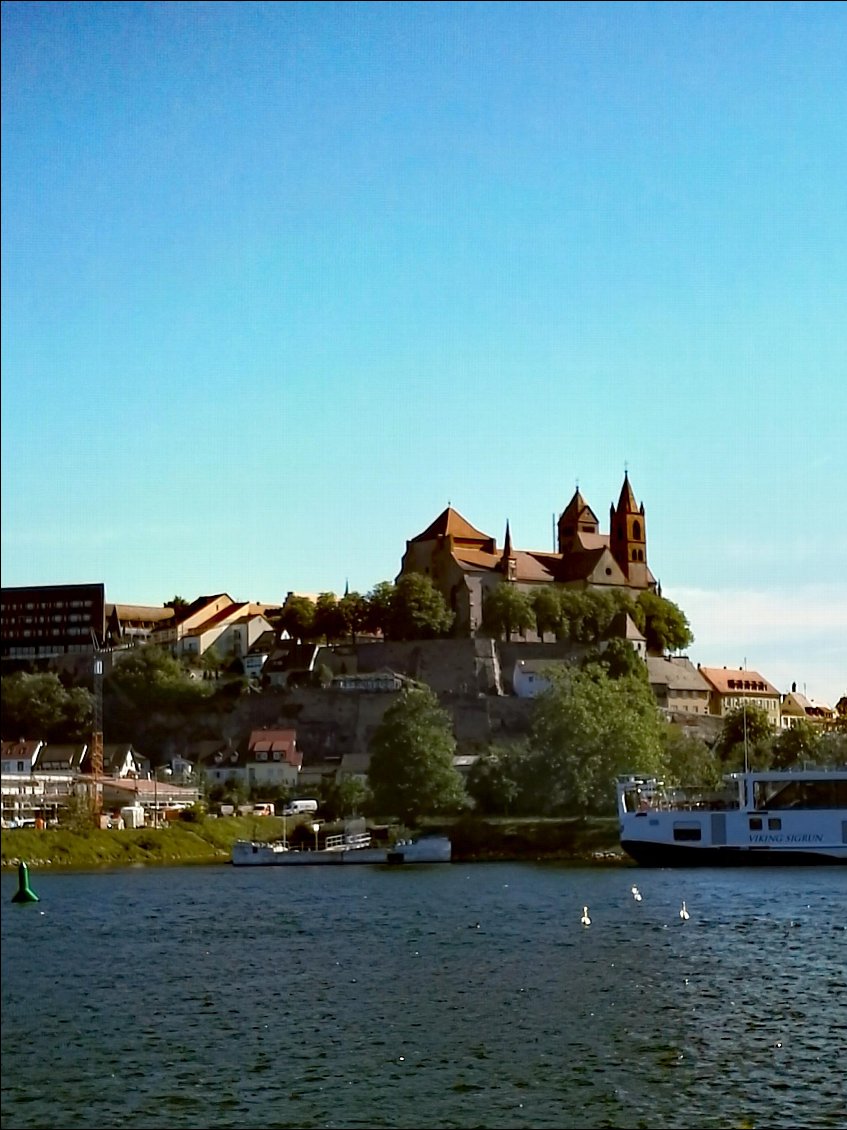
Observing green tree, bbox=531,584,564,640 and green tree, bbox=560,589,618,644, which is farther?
green tree, bbox=560,589,618,644

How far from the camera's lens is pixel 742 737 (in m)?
69.8

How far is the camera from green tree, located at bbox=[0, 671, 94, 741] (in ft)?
257

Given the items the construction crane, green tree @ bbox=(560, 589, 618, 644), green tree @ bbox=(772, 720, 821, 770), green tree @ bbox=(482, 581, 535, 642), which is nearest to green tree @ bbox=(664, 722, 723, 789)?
green tree @ bbox=(772, 720, 821, 770)

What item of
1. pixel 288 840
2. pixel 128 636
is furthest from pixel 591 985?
pixel 128 636

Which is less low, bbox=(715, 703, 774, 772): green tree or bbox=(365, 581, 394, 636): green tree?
bbox=(365, 581, 394, 636): green tree

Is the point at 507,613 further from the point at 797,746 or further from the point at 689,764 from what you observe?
the point at 797,746

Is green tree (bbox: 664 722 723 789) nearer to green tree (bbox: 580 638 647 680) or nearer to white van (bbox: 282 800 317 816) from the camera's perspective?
green tree (bbox: 580 638 647 680)

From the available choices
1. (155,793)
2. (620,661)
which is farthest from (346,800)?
(620,661)

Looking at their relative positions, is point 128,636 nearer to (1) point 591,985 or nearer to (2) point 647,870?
(2) point 647,870

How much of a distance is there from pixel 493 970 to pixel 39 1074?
918 centimetres

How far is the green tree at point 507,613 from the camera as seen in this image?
90438 mm

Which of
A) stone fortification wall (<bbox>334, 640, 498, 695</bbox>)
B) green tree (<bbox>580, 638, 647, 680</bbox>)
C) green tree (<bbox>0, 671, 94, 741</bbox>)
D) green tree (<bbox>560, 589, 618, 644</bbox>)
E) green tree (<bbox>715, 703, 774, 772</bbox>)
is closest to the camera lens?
green tree (<bbox>715, 703, 774, 772</bbox>)

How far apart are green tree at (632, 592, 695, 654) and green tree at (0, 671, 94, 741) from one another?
1266 inches

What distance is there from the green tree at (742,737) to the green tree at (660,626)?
1871cm
